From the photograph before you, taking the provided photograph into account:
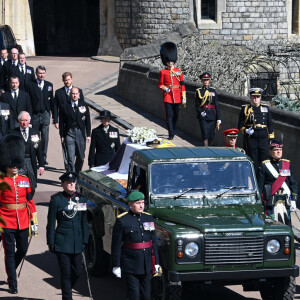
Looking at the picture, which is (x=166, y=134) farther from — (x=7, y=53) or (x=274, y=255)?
(x=274, y=255)

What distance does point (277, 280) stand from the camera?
1148 cm

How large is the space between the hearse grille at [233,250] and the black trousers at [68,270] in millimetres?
1549

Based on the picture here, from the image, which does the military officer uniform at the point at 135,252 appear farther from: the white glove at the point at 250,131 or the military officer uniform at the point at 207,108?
the military officer uniform at the point at 207,108

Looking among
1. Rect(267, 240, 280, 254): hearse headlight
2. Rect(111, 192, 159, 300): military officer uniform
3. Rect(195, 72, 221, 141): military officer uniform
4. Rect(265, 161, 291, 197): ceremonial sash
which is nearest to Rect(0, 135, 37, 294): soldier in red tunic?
Rect(111, 192, 159, 300): military officer uniform

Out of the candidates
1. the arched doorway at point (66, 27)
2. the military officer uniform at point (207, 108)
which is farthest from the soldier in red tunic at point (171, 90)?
the arched doorway at point (66, 27)

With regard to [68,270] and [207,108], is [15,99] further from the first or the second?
[68,270]

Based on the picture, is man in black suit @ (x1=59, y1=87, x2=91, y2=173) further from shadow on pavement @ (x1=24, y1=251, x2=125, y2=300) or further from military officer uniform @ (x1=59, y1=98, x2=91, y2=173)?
shadow on pavement @ (x1=24, y1=251, x2=125, y2=300)

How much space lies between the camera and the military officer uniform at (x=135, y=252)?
11.0m

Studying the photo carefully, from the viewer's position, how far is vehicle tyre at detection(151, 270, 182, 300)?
1099 cm

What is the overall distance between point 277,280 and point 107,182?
280 centimetres

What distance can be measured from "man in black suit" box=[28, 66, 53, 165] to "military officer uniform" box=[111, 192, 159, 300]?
28.7 feet

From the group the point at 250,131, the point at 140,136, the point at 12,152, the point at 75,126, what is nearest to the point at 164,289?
the point at 12,152

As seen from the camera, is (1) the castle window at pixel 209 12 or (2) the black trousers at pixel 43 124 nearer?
(2) the black trousers at pixel 43 124

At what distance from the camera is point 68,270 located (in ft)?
38.5
